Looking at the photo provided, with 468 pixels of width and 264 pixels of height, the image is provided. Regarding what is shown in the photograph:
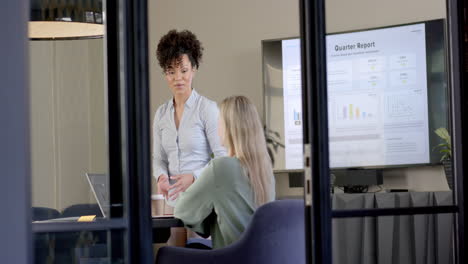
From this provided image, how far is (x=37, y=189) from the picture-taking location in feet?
7.00

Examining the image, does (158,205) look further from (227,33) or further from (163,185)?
(227,33)

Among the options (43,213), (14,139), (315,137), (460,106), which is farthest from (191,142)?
(14,139)

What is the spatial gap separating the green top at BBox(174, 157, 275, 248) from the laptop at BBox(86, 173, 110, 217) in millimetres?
1069

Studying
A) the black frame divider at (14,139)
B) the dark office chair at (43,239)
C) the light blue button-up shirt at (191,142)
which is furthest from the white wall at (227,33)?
the black frame divider at (14,139)

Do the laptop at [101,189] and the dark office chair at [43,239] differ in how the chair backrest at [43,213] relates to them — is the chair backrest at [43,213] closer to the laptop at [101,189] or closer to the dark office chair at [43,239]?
the dark office chair at [43,239]

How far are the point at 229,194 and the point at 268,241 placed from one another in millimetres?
328

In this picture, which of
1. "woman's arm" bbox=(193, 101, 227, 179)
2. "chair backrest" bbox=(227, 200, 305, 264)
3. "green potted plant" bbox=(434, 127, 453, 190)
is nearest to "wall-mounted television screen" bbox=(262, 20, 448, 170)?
"green potted plant" bbox=(434, 127, 453, 190)

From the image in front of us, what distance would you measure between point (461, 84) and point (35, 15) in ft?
5.13

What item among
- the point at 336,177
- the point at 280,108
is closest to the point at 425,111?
the point at 336,177

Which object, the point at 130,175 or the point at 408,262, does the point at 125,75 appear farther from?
the point at 408,262

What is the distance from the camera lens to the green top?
10.9ft

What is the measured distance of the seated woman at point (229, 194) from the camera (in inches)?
131

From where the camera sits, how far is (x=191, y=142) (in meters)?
5.04

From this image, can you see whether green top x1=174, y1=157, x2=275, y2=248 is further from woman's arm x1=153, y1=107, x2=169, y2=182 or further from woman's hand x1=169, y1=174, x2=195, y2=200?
woman's arm x1=153, y1=107, x2=169, y2=182
